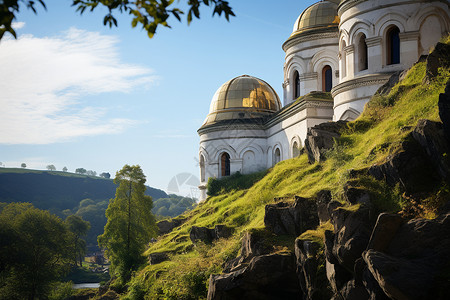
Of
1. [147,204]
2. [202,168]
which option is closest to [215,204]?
[147,204]

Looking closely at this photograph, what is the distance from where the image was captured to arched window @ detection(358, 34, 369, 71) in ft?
73.3

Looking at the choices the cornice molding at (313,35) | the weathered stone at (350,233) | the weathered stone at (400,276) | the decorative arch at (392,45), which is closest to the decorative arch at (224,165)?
the cornice molding at (313,35)

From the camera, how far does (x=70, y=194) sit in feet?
470

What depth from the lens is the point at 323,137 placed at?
18.4m

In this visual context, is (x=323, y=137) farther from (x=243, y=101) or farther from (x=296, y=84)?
(x=243, y=101)

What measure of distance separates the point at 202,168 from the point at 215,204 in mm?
6470

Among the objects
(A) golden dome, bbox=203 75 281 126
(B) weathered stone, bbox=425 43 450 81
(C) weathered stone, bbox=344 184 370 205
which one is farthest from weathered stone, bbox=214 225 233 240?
(A) golden dome, bbox=203 75 281 126

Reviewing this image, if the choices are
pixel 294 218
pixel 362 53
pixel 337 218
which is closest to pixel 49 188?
pixel 362 53

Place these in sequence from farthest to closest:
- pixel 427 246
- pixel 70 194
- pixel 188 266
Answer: pixel 70 194, pixel 188 266, pixel 427 246

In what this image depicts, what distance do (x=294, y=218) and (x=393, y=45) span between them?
1040 centimetres

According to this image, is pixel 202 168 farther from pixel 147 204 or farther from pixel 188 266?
pixel 188 266

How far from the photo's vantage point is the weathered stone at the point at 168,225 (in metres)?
31.5

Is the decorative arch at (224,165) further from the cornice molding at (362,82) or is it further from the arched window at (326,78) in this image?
the cornice molding at (362,82)

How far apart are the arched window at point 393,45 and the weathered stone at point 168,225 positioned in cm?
1569
